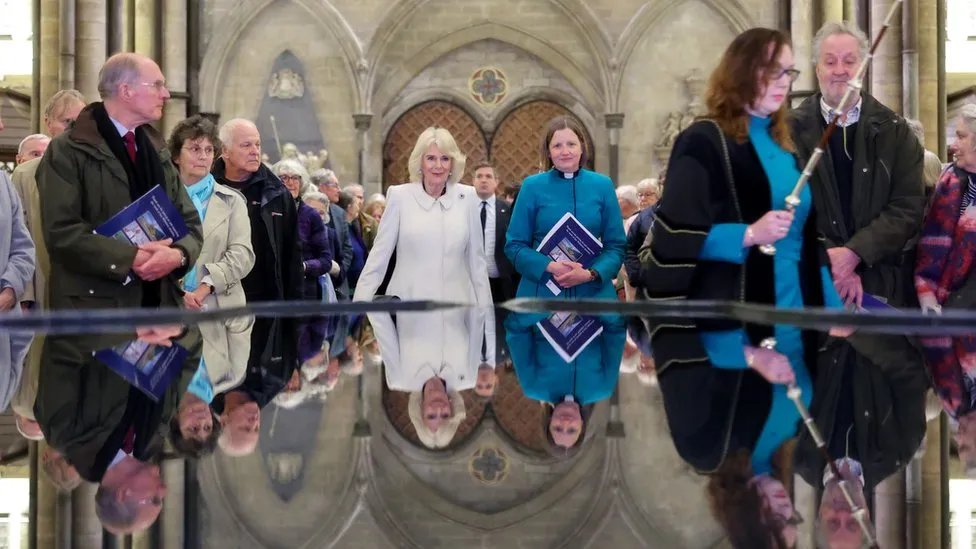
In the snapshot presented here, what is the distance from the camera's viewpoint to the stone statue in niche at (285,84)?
634 inches

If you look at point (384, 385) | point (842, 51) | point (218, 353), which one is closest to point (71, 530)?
point (384, 385)

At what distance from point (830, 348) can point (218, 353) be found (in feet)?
4.33

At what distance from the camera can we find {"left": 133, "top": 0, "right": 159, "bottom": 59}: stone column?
48.5 ft

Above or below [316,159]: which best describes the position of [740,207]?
below

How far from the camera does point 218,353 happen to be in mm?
2914

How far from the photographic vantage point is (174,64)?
15430 millimetres

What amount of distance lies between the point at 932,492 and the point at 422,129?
50.9 ft

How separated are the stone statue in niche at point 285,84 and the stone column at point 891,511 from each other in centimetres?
1510

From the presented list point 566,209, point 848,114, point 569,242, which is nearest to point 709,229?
point 848,114

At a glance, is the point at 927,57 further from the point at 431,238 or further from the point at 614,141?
the point at 431,238

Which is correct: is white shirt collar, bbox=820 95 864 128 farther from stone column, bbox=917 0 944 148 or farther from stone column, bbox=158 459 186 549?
stone column, bbox=917 0 944 148

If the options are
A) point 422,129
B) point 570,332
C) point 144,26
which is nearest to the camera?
point 570,332

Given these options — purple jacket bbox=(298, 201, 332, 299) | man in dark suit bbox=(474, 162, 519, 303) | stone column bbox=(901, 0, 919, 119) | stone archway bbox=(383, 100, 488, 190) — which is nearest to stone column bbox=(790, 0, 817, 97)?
stone column bbox=(901, 0, 919, 119)

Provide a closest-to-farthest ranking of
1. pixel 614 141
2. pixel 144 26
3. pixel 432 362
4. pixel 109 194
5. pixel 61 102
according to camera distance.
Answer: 1. pixel 432 362
2. pixel 109 194
3. pixel 61 102
4. pixel 144 26
5. pixel 614 141
